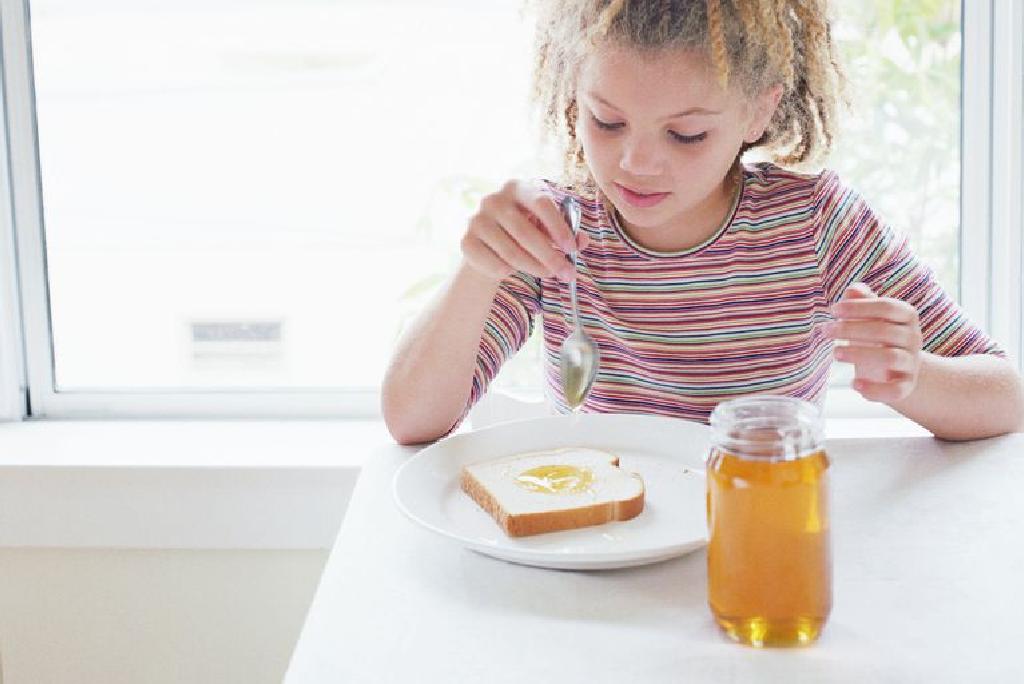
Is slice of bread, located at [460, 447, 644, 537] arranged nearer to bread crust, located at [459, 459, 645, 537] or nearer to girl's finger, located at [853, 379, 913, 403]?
bread crust, located at [459, 459, 645, 537]

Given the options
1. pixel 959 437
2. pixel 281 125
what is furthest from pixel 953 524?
pixel 281 125

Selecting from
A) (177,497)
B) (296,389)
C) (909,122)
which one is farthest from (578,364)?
(909,122)

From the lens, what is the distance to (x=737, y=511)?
697 millimetres

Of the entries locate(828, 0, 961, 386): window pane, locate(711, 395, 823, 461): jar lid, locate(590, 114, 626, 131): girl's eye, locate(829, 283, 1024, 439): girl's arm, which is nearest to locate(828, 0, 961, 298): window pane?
locate(828, 0, 961, 386): window pane

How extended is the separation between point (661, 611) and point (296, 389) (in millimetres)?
1197

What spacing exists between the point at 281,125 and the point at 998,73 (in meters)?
1.08

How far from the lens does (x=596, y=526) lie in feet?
2.90

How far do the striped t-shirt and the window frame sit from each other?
1.86ft

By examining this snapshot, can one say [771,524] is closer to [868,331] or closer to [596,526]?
[596,526]

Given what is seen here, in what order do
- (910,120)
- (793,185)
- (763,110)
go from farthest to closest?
(910,120)
(793,185)
(763,110)

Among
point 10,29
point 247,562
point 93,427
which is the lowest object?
point 247,562

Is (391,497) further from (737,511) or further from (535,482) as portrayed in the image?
(737,511)

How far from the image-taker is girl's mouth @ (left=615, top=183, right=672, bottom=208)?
3.70 feet

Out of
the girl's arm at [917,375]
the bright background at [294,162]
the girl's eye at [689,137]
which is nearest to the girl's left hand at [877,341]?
the girl's arm at [917,375]
